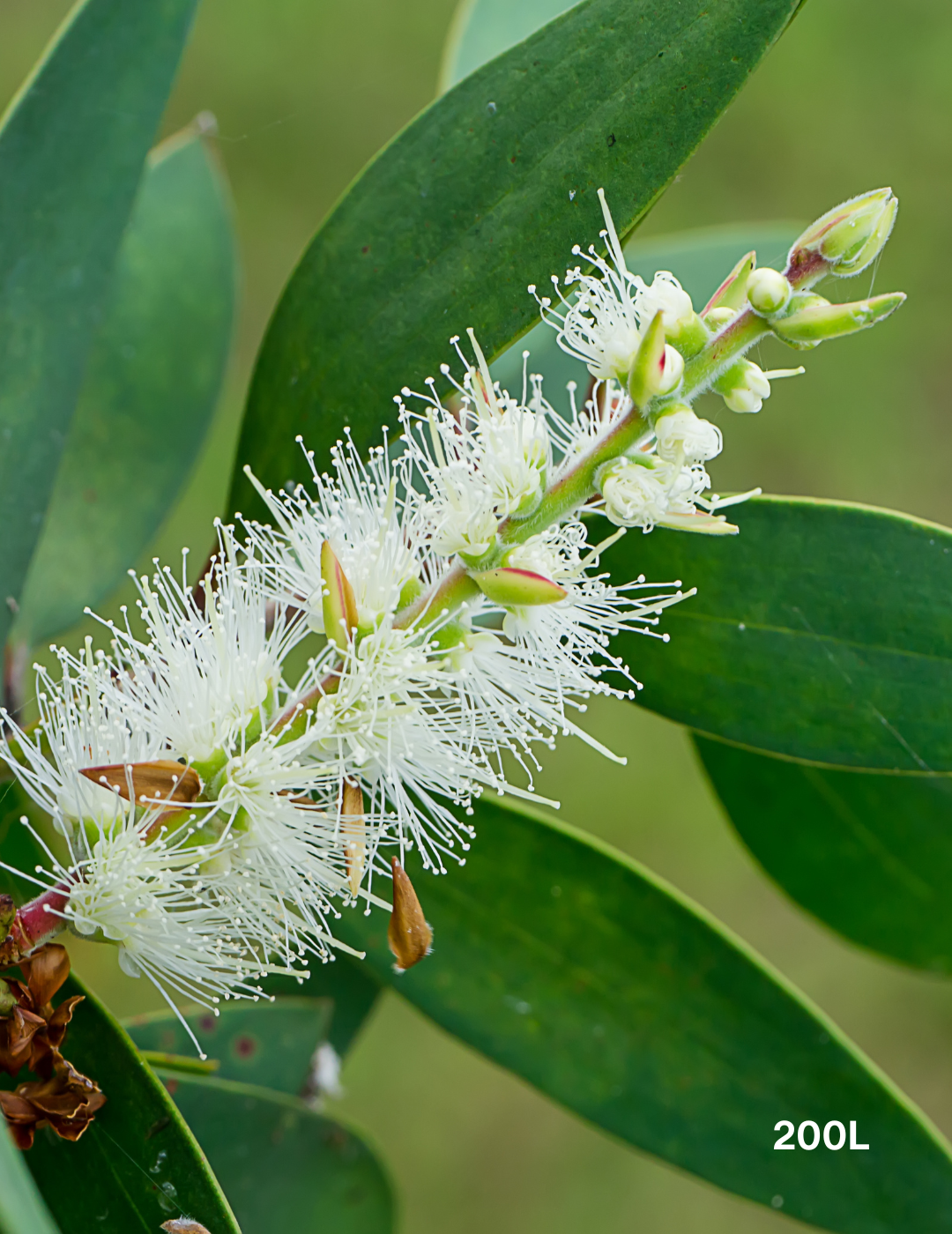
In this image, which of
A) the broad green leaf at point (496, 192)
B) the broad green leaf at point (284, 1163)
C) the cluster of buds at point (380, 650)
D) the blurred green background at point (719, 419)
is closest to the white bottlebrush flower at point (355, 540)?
the cluster of buds at point (380, 650)

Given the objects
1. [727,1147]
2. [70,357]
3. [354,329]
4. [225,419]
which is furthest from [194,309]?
[225,419]

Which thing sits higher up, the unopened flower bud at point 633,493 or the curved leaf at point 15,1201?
the unopened flower bud at point 633,493

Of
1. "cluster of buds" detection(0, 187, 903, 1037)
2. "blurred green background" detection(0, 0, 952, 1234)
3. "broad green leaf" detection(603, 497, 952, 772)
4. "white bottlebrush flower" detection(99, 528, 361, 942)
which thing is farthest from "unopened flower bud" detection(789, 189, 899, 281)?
"blurred green background" detection(0, 0, 952, 1234)

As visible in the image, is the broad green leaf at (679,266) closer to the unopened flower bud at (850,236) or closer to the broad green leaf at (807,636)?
the broad green leaf at (807,636)

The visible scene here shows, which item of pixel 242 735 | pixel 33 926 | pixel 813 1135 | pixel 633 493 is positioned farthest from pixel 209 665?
pixel 813 1135

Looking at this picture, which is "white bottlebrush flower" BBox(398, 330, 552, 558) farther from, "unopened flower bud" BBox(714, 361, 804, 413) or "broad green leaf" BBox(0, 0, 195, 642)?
"broad green leaf" BBox(0, 0, 195, 642)

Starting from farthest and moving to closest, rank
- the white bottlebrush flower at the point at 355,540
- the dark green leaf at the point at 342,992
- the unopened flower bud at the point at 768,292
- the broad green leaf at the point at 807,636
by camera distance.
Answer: the dark green leaf at the point at 342,992, the broad green leaf at the point at 807,636, the white bottlebrush flower at the point at 355,540, the unopened flower bud at the point at 768,292

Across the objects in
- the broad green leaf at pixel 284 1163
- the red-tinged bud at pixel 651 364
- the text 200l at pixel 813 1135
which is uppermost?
the red-tinged bud at pixel 651 364

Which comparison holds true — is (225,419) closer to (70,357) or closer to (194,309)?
(194,309)
